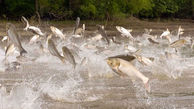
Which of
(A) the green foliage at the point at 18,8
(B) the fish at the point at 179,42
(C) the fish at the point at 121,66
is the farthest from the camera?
(A) the green foliage at the point at 18,8

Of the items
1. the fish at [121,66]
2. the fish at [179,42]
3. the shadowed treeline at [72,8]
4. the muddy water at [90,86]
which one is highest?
the fish at [121,66]

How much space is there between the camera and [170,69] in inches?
438

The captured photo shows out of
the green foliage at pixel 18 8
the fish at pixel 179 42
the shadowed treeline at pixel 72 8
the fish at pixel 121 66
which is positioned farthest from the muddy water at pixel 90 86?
the green foliage at pixel 18 8

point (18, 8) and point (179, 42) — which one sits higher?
point (179, 42)

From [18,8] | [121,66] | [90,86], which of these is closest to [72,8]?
[18,8]

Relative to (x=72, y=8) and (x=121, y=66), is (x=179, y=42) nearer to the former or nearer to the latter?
(x=121, y=66)

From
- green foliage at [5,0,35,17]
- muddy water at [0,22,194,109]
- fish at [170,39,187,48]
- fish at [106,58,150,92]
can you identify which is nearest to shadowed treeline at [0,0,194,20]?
green foliage at [5,0,35,17]

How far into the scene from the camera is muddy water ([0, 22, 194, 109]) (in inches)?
288

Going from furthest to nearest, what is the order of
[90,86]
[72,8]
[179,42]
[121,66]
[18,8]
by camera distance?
[72,8] < [18,8] < [179,42] < [90,86] < [121,66]

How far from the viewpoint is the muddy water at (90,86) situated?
7312 millimetres

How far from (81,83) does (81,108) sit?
2.35m

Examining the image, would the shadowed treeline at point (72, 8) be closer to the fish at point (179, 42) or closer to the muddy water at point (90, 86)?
the muddy water at point (90, 86)

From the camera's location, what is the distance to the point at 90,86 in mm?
9109

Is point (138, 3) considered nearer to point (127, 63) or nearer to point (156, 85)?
point (156, 85)
